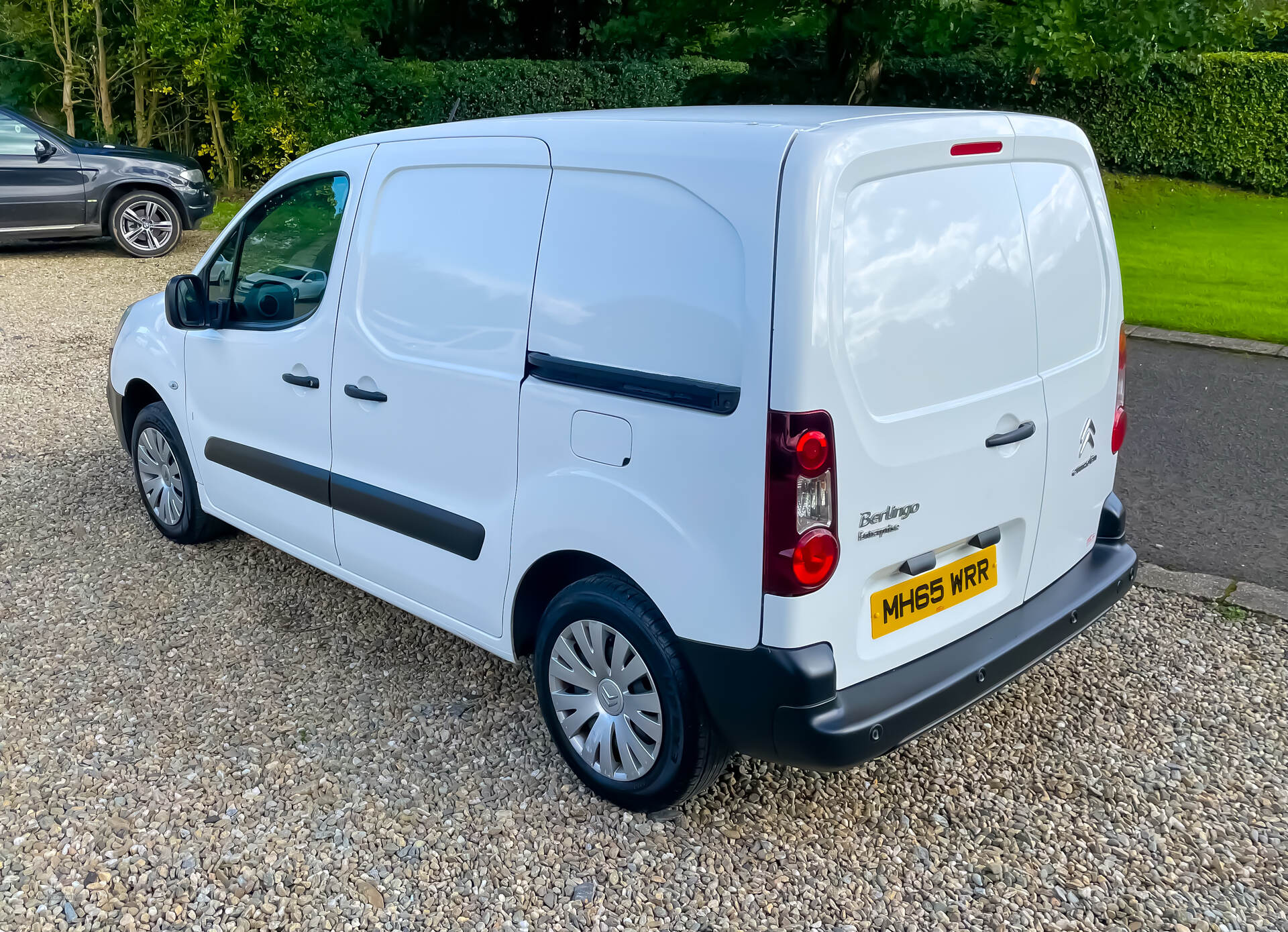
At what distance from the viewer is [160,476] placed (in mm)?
5078

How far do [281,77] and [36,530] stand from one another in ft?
36.4

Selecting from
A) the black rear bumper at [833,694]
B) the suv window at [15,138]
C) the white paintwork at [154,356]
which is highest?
the suv window at [15,138]

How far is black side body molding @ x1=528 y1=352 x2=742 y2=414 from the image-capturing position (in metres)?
2.64

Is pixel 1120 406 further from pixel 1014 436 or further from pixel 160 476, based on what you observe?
pixel 160 476

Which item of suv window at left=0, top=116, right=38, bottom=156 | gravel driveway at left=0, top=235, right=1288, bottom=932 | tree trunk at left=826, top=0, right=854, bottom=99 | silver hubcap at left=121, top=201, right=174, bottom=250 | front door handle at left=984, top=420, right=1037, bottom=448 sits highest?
tree trunk at left=826, top=0, right=854, bottom=99

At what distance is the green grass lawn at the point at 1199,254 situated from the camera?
9.46 meters

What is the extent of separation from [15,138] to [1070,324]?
40.4ft

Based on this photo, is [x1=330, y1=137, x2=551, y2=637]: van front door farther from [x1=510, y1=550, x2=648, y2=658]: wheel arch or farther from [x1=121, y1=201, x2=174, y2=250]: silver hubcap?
[x1=121, y1=201, x2=174, y2=250]: silver hubcap

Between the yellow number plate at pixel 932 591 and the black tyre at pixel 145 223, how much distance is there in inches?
474

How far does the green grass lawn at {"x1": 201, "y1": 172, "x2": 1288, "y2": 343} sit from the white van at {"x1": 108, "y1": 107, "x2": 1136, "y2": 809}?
6.64 metres

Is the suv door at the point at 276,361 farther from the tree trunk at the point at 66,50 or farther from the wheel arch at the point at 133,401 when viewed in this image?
the tree trunk at the point at 66,50

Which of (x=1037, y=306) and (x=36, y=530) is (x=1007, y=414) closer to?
(x=1037, y=306)

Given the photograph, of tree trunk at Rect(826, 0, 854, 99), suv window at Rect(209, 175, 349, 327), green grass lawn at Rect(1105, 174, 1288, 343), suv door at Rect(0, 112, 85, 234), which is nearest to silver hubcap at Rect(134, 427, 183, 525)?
suv window at Rect(209, 175, 349, 327)

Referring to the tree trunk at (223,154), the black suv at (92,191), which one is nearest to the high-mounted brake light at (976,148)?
the black suv at (92,191)
